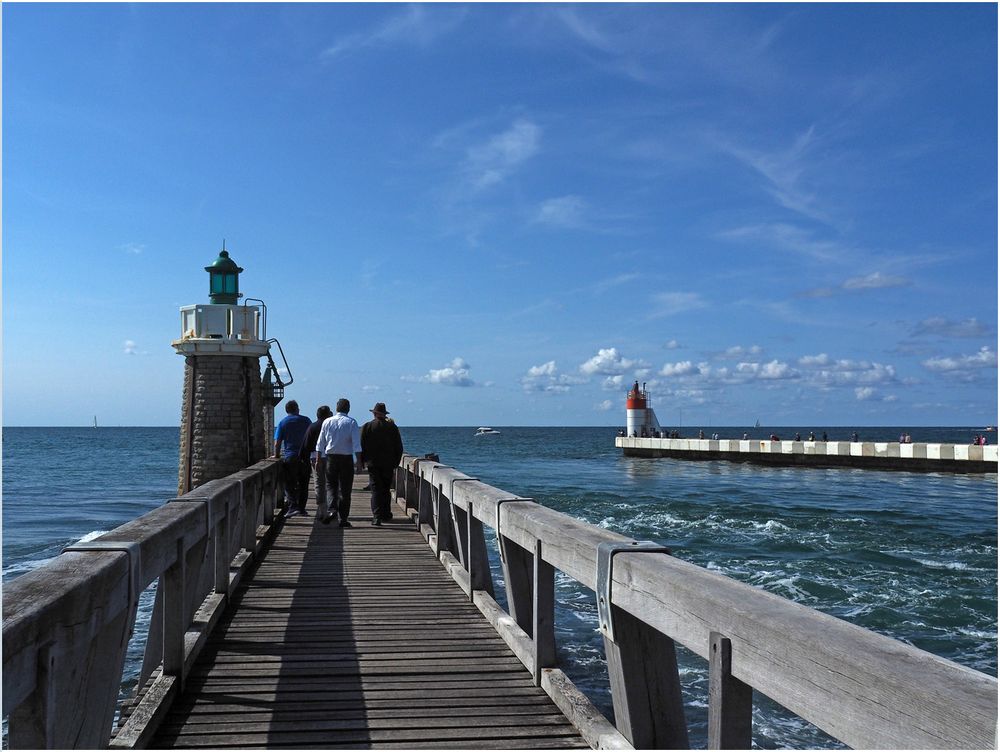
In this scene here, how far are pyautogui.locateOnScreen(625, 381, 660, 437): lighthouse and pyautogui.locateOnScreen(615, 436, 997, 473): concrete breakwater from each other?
255 cm

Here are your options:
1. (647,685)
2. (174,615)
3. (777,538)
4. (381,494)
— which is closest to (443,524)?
(381,494)

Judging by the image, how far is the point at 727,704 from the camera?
8.08 feet

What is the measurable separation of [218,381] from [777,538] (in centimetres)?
1365

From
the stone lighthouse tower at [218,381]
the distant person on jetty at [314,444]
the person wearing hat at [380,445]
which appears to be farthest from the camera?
the stone lighthouse tower at [218,381]

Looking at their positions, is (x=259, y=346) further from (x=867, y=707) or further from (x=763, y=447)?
(x=763, y=447)

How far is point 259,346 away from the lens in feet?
72.0

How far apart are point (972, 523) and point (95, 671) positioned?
885 inches

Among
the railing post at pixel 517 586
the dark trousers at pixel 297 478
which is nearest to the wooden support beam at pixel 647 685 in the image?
the railing post at pixel 517 586

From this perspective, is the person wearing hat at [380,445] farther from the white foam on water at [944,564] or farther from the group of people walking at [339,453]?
the white foam on water at [944,564]

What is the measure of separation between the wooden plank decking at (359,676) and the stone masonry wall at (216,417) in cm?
1428

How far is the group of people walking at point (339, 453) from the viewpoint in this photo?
10.8 m

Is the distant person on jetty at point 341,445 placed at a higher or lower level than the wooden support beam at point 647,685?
higher

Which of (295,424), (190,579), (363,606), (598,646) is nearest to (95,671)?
(190,579)

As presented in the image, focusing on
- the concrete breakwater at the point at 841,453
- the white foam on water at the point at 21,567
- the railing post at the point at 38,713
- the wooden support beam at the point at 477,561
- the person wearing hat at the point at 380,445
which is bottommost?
the white foam on water at the point at 21,567
